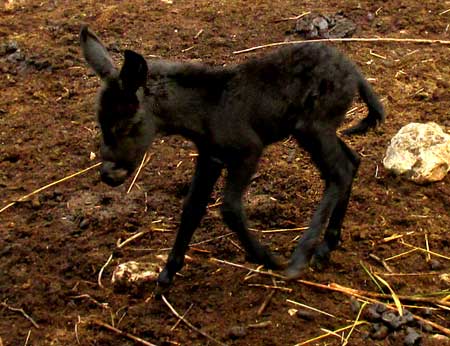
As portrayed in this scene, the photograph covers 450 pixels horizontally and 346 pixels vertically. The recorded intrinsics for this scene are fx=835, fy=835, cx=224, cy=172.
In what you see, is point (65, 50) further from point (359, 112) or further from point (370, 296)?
point (370, 296)

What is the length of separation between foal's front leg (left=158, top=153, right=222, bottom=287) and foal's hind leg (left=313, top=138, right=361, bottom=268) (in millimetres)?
776

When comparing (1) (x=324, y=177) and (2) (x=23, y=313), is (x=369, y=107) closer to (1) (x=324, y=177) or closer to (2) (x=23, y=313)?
(1) (x=324, y=177)

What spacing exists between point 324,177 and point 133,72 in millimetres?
1333

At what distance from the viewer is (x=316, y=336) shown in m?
4.54

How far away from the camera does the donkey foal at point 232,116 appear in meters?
4.64

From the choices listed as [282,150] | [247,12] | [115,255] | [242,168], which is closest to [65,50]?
[247,12]

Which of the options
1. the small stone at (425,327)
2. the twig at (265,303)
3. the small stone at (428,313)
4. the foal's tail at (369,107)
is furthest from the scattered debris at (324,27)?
the small stone at (425,327)

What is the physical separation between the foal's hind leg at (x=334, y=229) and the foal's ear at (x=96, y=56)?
59.1 inches

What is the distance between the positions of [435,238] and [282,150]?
158 centimetres

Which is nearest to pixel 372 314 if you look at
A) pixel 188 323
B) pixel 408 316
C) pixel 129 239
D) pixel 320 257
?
pixel 408 316

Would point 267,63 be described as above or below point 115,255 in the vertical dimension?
above

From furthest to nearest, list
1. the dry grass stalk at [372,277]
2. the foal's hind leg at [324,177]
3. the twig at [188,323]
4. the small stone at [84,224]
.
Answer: the small stone at [84,224]
the dry grass stalk at [372,277]
the foal's hind leg at [324,177]
the twig at [188,323]

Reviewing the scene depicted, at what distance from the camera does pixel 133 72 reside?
4426 mm

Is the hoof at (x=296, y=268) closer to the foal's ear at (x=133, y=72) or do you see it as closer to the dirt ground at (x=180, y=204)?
the dirt ground at (x=180, y=204)
